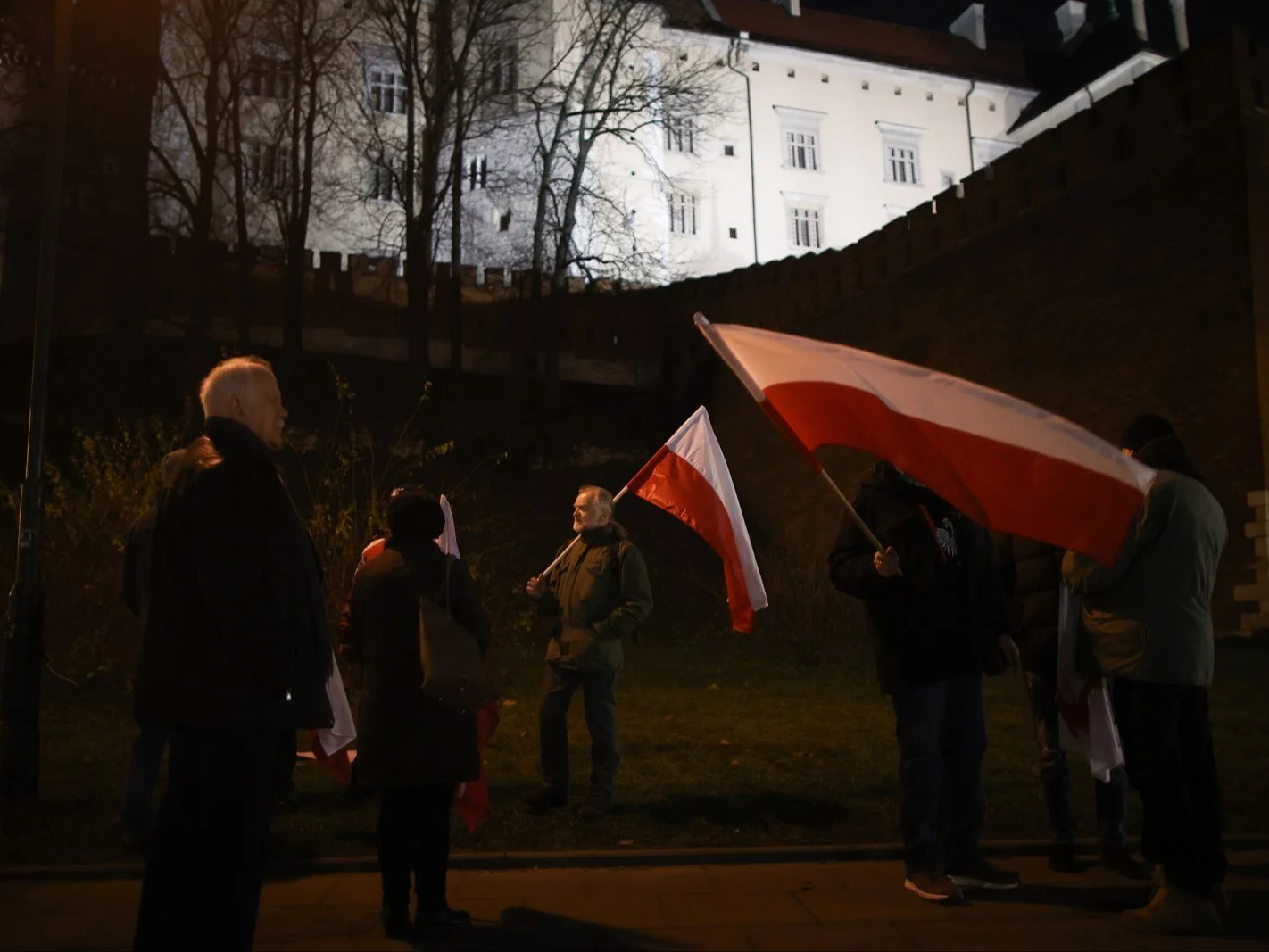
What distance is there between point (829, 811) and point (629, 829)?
1169 mm

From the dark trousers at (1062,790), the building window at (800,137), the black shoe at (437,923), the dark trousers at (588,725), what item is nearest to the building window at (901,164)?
the building window at (800,137)

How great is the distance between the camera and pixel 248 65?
25.4m

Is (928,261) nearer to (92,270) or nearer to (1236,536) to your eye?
(1236,536)

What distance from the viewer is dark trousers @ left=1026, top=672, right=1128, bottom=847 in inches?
205

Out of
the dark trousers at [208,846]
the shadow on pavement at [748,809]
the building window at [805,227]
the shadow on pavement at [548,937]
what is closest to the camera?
the dark trousers at [208,846]

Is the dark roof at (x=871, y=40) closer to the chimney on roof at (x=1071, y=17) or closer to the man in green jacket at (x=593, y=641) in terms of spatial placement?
the chimney on roof at (x=1071, y=17)

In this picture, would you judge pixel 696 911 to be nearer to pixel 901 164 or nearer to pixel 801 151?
pixel 801 151

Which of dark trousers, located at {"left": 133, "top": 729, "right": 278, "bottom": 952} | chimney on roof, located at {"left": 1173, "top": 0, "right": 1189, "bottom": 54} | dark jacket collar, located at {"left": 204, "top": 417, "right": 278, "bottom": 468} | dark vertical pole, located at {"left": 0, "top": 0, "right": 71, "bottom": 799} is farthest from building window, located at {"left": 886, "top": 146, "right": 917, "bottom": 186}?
dark trousers, located at {"left": 133, "top": 729, "right": 278, "bottom": 952}

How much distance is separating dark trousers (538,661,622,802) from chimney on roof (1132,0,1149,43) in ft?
163

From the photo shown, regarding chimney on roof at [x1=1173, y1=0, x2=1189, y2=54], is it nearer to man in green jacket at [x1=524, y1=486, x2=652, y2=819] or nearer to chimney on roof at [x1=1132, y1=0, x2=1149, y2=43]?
chimney on roof at [x1=1132, y1=0, x2=1149, y2=43]

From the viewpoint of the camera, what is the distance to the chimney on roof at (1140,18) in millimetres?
47469

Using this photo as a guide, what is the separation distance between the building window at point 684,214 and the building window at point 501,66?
15.5 m

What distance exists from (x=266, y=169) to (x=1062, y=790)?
2724 cm

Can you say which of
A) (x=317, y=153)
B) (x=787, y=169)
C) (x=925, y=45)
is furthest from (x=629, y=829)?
(x=925, y=45)
